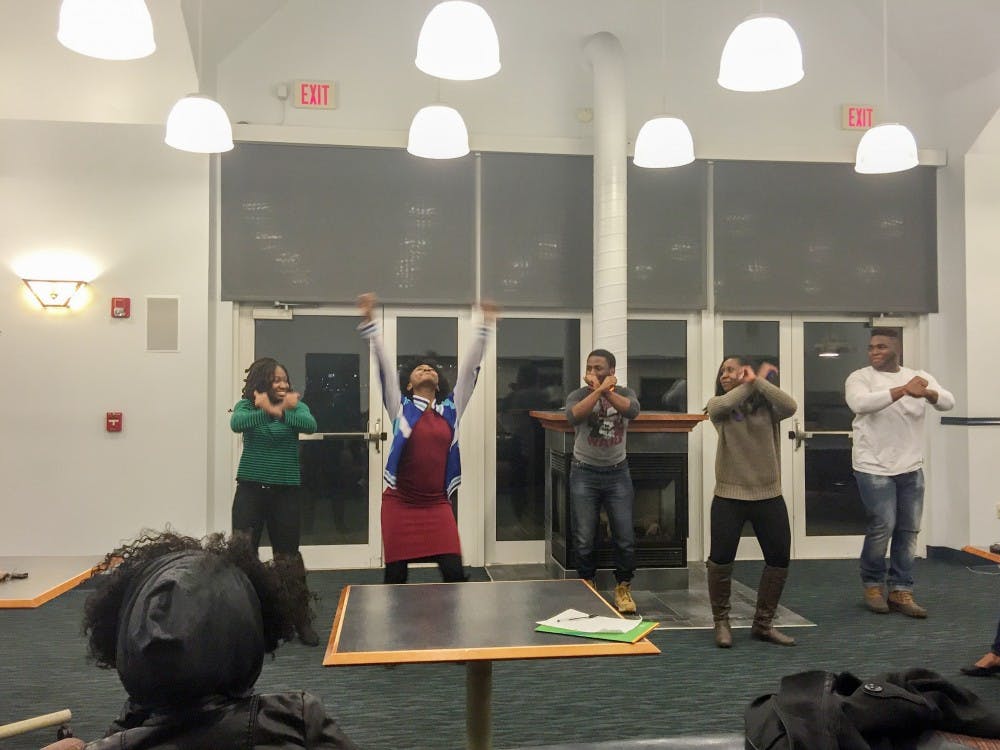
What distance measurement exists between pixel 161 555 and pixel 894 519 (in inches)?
171

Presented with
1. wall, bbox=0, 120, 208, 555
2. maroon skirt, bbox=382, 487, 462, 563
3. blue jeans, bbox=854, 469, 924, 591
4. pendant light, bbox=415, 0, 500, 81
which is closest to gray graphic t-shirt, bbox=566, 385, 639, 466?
maroon skirt, bbox=382, 487, 462, 563

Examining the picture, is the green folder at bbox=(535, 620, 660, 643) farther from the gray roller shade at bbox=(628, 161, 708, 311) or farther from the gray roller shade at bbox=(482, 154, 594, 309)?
the gray roller shade at bbox=(628, 161, 708, 311)

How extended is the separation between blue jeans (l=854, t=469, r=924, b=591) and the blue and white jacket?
2.50 metres

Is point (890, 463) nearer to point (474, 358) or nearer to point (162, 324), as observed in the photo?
point (474, 358)

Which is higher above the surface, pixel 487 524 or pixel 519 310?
pixel 519 310

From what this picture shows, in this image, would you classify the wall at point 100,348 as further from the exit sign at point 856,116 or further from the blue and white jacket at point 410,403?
the exit sign at point 856,116

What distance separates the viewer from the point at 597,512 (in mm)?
4637

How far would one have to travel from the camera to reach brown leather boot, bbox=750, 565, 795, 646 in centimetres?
402

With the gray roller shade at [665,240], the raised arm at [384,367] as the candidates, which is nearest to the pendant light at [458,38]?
the raised arm at [384,367]

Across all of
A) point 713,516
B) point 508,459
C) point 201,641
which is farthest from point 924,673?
point 508,459

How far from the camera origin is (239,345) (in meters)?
5.81

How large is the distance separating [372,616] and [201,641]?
3.69 feet

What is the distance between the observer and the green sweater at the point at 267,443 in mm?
4043

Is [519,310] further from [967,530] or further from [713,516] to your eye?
[967,530]
